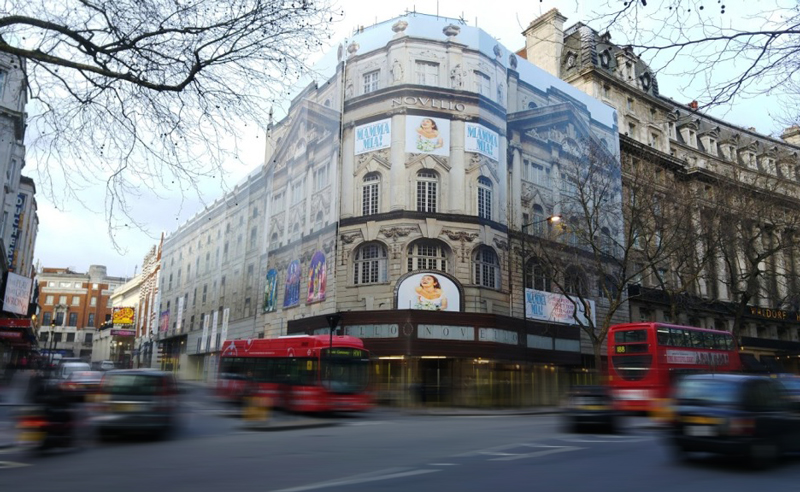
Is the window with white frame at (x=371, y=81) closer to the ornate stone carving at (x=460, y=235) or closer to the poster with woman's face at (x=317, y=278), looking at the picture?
the ornate stone carving at (x=460, y=235)

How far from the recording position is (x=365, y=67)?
3853cm

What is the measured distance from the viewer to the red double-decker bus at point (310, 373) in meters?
21.1

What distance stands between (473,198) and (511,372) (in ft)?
33.4

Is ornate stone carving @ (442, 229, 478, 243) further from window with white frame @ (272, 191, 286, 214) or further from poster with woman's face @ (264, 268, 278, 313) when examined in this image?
window with white frame @ (272, 191, 286, 214)

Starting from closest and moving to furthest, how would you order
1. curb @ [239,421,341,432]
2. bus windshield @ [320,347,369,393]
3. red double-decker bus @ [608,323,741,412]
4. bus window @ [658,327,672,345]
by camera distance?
curb @ [239,421,341,432] < bus windshield @ [320,347,369,393] < red double-decker bus @ [608,323,741,412] < bus window @ [658,327,672,345]

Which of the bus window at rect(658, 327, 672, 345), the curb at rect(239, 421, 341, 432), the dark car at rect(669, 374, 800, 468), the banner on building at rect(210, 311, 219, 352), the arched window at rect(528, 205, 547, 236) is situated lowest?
the curb at rect(239, 421, 341, 432)

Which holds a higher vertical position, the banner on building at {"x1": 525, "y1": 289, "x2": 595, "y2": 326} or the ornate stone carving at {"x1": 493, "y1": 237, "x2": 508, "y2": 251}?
the ornate stone carving at {"x1": 493, "y1": 237, "x2": 508, "y2": 251}

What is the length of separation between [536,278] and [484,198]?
6.69 meters

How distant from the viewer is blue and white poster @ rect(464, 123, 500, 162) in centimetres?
3700

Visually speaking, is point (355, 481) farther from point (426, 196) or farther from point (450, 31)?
point (450, 31)

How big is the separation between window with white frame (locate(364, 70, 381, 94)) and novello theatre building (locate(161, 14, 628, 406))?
0.12 meters

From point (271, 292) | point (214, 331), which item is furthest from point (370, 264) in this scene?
point (214, 331)

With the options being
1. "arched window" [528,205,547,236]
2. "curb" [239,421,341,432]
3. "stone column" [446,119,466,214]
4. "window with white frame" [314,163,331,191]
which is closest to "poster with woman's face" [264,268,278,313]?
"window with white frame" [314,163,331,191]

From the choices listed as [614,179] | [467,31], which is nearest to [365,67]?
[467,31]
